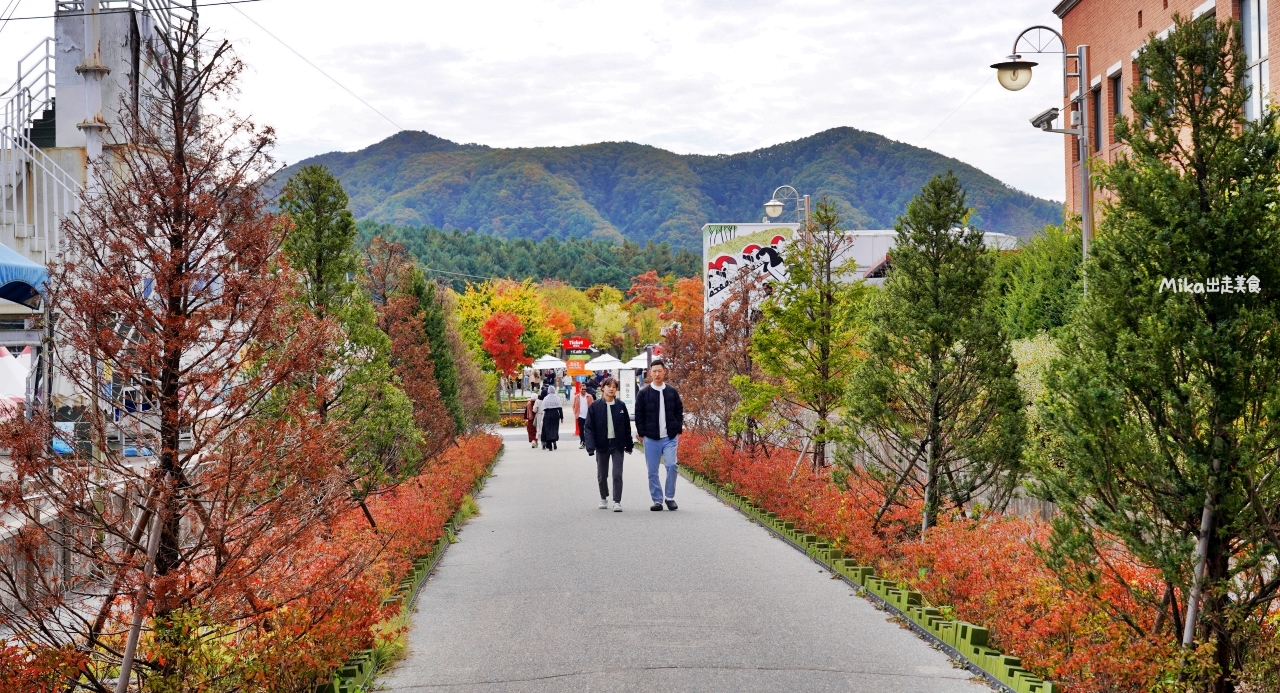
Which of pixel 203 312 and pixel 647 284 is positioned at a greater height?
pixel 647 284

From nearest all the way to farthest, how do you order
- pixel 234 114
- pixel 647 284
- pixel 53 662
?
pixel 53 662 < pixel 234 114 < pixel 647 284

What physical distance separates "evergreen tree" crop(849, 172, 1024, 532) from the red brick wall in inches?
588

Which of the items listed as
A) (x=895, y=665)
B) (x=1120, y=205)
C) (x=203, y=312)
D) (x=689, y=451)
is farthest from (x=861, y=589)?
(x=689, y=451)

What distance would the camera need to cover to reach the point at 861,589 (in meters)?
9.15

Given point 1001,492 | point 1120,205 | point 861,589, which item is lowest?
point 861,589

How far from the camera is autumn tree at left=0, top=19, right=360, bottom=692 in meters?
4.81

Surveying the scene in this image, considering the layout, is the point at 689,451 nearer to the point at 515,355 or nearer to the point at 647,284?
the point at 515,355

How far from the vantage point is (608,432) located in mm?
15234

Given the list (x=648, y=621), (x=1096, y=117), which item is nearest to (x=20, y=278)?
(x=648, y=621)

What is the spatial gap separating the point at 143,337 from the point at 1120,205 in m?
4.60

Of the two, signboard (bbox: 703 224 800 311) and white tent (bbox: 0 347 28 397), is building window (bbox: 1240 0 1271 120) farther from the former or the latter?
white tent (bbox: 0 347 28 397)

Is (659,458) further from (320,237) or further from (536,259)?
(536,259)

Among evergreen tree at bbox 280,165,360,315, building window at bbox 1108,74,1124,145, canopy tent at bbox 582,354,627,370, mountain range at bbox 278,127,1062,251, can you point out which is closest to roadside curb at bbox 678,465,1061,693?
evergreen tree at bbox 280,165,360,315

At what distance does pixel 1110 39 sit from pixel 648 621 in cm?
2328
